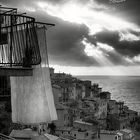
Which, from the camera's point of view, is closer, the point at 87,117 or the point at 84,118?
the point at 84,118

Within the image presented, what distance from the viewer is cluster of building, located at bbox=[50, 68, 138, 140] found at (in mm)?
18438

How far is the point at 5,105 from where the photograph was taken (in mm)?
16672

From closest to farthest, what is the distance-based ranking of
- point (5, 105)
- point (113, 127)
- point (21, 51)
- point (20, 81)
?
point (21, 51) → point (20, 81) → point (5, 105) → point (113, 127)

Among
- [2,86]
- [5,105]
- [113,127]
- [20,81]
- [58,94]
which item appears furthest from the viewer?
[58,94]

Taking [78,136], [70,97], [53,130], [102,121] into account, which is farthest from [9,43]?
[70,97]

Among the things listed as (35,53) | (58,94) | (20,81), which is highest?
(35,53)

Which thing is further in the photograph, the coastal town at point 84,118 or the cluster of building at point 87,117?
the cluster of building at point 87,117

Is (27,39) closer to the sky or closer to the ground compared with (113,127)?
closer to the sky

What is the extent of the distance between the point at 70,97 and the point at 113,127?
22.3ft

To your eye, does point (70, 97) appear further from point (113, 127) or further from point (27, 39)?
point (27, 39)

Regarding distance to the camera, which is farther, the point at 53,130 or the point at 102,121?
A: the point at 102,121

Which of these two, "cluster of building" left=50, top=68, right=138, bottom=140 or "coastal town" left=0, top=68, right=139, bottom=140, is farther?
"cluster of building" left=50, top=68, right=138, bottom=140

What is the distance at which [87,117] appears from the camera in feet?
76.4

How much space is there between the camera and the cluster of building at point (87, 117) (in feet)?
60.5
